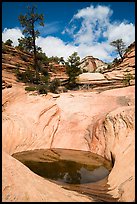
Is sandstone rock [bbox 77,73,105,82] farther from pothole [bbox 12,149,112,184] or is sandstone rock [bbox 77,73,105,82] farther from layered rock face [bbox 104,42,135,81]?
pothole [bbox 12,149,112,184]

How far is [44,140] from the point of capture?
55.9 ft

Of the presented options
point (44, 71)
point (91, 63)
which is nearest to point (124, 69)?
point (44, 71)

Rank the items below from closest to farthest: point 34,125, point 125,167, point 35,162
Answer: point 125,167
point 35,162
point 34,125

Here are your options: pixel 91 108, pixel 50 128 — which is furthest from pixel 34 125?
pixel 91 108

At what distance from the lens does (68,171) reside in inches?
483

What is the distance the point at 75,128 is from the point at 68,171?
223 inches

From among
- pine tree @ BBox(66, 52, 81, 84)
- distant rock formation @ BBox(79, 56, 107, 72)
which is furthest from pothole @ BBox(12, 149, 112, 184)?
distant rock formation @ BBox(79, 56, 107, 72)

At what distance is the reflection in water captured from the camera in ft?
36.7

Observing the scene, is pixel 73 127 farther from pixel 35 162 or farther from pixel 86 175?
pixel 86 175

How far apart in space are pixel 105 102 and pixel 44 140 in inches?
237

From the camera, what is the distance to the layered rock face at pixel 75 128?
31.3ft

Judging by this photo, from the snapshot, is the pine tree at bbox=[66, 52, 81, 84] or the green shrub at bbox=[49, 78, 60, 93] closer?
the green shrub at bbox=[49, 78, 60, 93]

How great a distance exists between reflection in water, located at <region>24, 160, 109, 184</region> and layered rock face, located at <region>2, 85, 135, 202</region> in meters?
1.08

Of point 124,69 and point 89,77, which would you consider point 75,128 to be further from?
point 124,69
